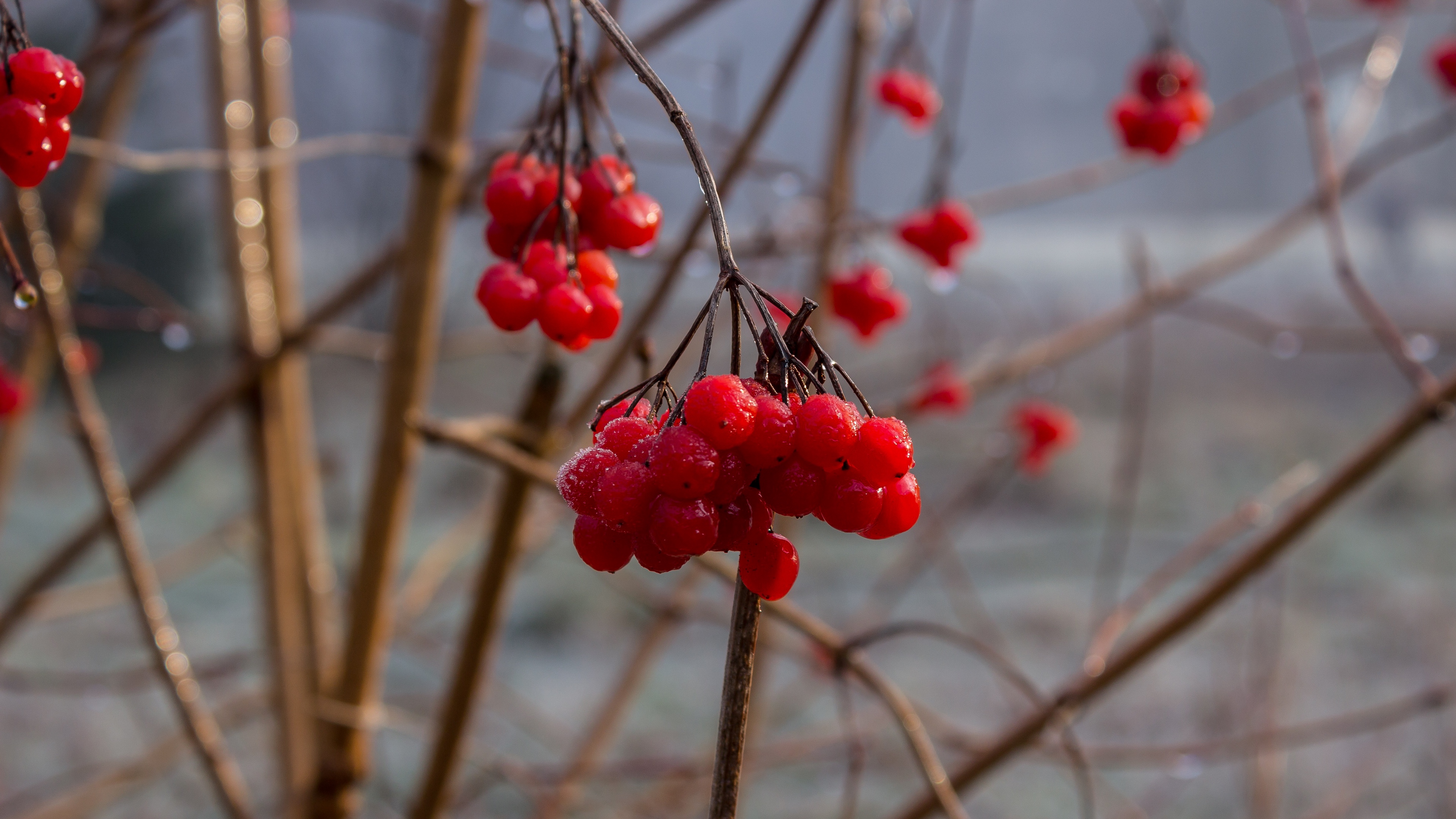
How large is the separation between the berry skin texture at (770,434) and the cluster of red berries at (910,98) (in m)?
0.97

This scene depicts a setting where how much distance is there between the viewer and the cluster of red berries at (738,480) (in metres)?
0.26

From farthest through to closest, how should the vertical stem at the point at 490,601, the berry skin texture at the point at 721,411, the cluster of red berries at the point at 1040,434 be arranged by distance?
the cluster of red berries at the point at 1040,434 → the vertical stem at the point at 490,601 → the berry skin texture at the point at 721,411

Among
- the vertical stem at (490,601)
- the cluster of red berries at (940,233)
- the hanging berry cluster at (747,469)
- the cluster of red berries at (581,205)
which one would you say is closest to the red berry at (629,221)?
the cluster of red berries at (581,205)

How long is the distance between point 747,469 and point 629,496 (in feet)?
0.11

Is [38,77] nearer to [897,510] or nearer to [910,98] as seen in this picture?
[897,510]

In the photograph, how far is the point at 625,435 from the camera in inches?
11.3

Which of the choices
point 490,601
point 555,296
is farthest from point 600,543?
point 490,601

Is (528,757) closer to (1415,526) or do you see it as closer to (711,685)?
(711,685)

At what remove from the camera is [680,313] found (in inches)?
227

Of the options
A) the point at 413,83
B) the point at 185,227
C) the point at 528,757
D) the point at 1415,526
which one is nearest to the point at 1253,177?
the point at 1415,526

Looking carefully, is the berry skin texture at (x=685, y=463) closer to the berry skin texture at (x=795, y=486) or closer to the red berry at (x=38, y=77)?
the berry skin texture at (x=795, y=486)

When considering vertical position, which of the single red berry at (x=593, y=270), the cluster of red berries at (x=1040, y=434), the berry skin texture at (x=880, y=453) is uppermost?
the cluster of red berries at (x=1040, y=434)

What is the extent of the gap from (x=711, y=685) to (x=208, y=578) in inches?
80.6

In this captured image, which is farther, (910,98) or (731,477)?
(910,98)
